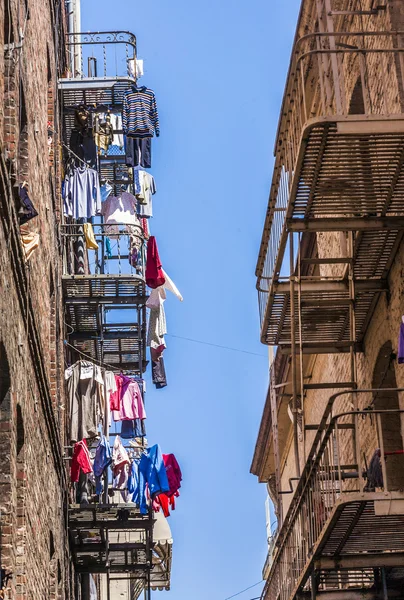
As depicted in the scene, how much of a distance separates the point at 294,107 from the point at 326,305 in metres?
2.99

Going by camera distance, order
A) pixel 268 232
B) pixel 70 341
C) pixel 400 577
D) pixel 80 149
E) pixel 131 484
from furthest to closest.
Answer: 1. pixel 80 149
2. pixel 70 341
3. pixel 131 484
4. pixel 268 232
5. pixel 400 577

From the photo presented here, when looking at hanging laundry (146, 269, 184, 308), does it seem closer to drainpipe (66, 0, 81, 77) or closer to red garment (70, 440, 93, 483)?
red garment (70, 440, 93, 483)

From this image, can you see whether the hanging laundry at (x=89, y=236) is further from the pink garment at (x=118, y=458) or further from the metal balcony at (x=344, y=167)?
the metal balcony at (x=344, y=167)

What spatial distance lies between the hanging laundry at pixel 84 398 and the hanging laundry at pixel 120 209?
9.81ft

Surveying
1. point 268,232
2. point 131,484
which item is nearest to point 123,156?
point 131,484

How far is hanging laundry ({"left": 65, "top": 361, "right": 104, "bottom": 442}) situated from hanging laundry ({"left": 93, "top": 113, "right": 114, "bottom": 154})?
17.8ft

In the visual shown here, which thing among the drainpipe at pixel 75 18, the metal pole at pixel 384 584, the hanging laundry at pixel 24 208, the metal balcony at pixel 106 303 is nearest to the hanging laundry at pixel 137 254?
the metal balcony at pixel 106 303

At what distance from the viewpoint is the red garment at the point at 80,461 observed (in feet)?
62.7

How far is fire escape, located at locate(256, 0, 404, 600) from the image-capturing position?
11555mm

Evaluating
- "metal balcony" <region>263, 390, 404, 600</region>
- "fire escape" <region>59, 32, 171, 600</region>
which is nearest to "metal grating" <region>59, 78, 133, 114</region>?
"fire escape" <region>59, 32, 171, 600</region>

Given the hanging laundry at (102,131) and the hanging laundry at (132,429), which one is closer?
the hanging laundry at (132,429)

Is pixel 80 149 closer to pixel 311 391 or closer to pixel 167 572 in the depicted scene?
pixel 311 391

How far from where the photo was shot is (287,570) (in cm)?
1616

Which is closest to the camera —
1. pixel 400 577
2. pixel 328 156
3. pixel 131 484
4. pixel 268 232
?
pixel 328 156
